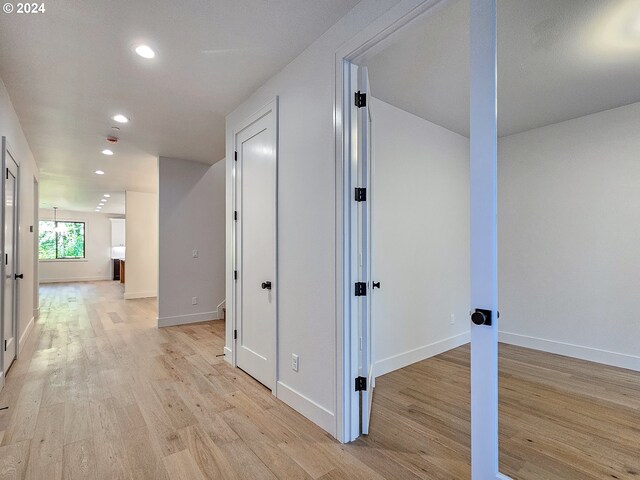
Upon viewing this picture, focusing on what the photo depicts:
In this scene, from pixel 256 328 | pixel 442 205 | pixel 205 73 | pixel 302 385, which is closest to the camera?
pixel 302 385

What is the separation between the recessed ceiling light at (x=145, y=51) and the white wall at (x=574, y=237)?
3.96 meters

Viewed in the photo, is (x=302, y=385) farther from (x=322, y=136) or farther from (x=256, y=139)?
(x=256, y=139)

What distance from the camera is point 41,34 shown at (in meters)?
2.11

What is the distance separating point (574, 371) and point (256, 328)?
3076 mm

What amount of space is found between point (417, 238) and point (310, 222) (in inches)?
62.9

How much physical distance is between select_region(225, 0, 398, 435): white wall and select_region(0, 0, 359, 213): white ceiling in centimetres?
17

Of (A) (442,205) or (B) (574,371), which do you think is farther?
(A) (442,205)

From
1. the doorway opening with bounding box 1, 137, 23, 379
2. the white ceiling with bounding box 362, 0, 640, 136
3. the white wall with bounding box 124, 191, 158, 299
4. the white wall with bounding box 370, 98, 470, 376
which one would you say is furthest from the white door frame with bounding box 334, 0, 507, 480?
the white wall with bounding box 124, 191, 158, 299

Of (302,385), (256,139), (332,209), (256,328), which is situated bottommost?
(302,385)

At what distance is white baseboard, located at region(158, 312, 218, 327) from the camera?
4898 mm

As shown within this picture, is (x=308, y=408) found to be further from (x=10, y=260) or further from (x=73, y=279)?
(x=73, y=279)

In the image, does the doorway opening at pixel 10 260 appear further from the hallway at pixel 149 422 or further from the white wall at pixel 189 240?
the white wall at pixel 189 240

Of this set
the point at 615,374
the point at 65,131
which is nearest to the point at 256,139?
the point at 65,131

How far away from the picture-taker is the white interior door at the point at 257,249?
270 centimetres
